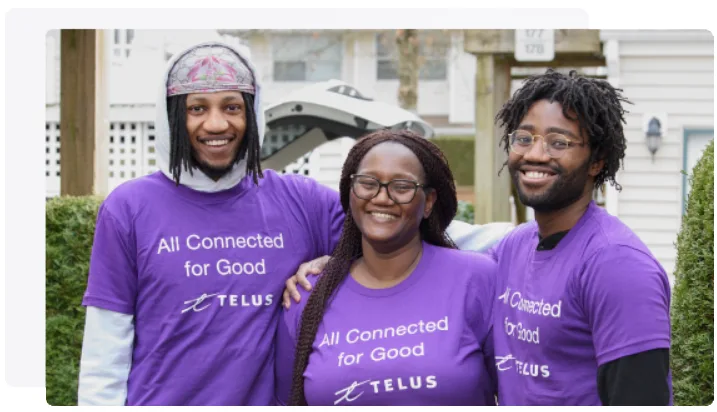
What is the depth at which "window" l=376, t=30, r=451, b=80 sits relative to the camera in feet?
62.7

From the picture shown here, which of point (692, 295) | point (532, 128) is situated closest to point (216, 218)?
point (532, 128)

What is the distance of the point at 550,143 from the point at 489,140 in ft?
23.6

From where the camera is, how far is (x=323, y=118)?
23.7 feet

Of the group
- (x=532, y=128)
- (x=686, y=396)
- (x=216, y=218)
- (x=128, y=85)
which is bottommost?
(x=686, y=396)

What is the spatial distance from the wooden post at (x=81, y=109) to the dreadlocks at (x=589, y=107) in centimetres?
444

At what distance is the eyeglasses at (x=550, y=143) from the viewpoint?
282 cm

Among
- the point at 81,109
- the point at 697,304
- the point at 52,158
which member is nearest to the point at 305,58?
the point at 52,158

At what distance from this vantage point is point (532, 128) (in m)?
2.87

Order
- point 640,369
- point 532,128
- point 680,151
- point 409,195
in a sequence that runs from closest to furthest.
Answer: point 640,369
point 532,128
point 409,195
point 680,151

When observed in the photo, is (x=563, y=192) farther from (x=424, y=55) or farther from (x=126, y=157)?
(x=424, y=55)

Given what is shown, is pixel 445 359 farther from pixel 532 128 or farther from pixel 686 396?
pixel 686 396

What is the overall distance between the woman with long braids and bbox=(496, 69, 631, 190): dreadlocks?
1.34ft

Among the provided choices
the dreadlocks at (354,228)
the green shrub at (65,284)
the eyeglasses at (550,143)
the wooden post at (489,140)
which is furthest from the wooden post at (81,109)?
the eyeglasses at (550,143)

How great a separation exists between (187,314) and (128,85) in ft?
27.2
